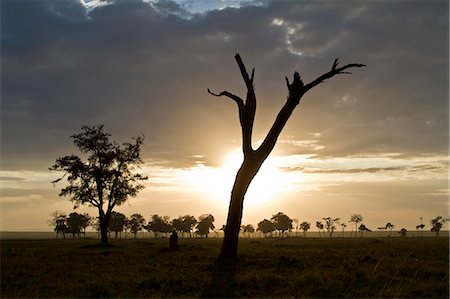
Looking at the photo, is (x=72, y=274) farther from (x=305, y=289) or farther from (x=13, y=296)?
(x=305, y=289)

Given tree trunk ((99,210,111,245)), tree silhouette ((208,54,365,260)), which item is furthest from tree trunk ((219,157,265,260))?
tree trunk ((99,210,111,245))

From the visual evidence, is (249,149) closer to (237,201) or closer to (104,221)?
(237,201)

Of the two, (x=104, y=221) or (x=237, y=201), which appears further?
(x=104, y=221)

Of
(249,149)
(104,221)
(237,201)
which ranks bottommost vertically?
(104,221)

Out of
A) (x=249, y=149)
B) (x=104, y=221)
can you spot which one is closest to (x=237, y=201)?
(x=249, y=149)

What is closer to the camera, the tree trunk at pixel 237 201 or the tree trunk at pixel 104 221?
the tree trunk at pixel 237 201

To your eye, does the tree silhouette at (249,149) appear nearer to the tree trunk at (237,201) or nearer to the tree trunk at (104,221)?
the tree trunk at (237,201)

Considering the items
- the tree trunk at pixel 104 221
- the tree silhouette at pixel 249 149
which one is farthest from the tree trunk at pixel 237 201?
the tree trunk at pixel 104 221

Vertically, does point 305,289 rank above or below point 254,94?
below

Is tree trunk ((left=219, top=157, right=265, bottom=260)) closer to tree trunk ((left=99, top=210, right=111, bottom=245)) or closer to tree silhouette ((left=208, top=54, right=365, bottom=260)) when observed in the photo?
tree silhouette ((left=208, top=54, right=365, bottom=260))

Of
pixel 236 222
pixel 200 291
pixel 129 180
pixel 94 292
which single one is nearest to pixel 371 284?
pixel 200 291

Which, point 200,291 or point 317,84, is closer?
point 200,291

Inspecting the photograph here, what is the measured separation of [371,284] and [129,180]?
4995 cm

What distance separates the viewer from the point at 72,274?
1686cm
